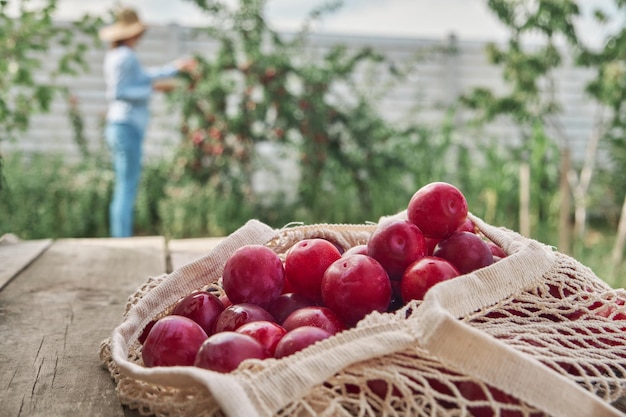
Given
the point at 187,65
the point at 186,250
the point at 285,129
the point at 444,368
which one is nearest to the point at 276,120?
the point at 285,129

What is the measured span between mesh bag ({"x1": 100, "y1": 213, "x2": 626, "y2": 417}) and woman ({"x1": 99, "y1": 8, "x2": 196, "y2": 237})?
399 centimetres

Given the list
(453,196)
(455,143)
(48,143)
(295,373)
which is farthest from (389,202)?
(295,373)

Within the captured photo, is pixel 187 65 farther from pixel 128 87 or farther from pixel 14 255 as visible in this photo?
pixel 14 255

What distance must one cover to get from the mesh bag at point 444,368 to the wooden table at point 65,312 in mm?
63

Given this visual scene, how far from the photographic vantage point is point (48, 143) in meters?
7.09

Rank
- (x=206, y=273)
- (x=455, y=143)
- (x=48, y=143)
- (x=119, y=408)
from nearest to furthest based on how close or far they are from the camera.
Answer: (x=119, y=408), (x=206, y=273), (x=455, y=143), (x=48, y=143)

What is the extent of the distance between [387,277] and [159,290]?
34cm

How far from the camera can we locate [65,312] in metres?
1.31

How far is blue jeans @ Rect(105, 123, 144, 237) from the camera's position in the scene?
474 cm

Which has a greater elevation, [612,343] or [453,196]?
[453,196]

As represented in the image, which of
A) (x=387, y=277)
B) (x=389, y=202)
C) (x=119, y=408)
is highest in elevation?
(x=387, y=277)

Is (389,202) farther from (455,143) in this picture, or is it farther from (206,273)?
(206,273)

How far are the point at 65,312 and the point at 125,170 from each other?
363cm

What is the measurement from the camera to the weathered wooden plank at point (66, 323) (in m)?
0.86
